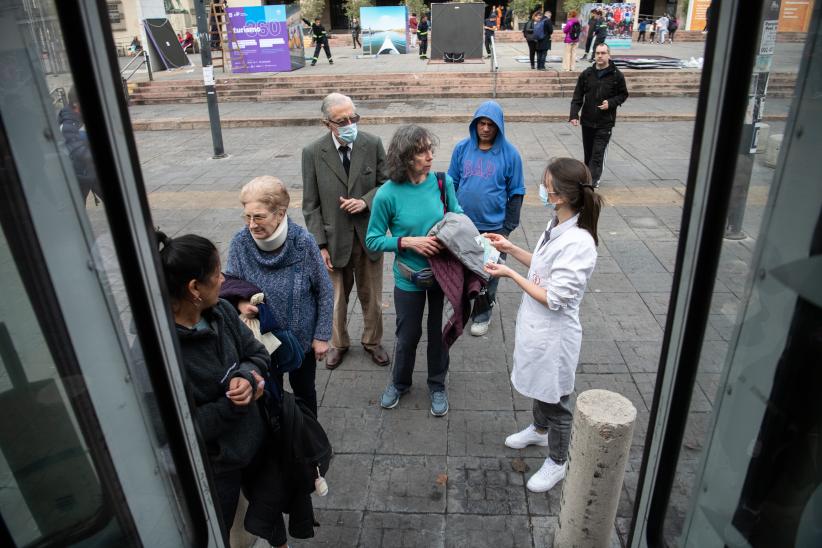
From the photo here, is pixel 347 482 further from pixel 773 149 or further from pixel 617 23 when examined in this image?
pixel 617 23

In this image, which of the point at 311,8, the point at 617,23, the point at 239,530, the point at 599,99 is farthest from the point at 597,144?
the point at 311,8

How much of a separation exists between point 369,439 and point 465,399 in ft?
2.48

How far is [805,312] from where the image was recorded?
1.24m

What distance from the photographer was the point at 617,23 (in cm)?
2628

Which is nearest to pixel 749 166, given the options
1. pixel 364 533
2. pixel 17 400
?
pixel 17 400

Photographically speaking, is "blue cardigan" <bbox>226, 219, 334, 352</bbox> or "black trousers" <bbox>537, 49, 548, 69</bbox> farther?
"black trousers" <bbox>537, 49, 548, 69</bbox>

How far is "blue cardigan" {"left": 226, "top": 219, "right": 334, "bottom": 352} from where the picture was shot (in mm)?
2891

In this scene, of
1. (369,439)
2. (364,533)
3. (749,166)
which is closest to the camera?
(749,166)

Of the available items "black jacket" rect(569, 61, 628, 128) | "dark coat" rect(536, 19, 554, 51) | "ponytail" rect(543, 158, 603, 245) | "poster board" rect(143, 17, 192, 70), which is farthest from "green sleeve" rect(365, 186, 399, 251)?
"poster board" rect(143, 17, 192, 70)

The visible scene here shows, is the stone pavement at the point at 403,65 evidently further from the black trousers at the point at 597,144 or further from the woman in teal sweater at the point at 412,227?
the woman in teal sweater at the point at 412,227

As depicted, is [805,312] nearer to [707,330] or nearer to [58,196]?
[707,330]

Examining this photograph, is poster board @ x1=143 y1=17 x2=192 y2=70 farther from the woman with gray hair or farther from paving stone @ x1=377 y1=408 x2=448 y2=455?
the woman with gray hair

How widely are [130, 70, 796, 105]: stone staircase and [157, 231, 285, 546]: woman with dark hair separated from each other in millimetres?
14959

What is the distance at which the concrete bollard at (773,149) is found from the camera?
4.21 feet
